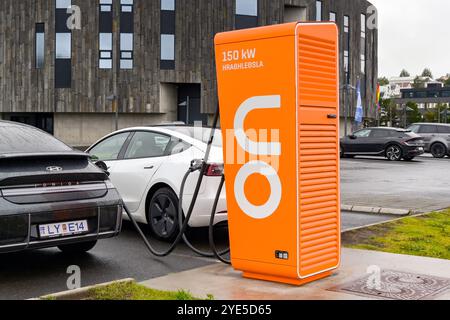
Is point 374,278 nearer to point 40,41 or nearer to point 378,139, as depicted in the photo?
point 378,139

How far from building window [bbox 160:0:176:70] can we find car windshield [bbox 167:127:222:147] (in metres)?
35.0

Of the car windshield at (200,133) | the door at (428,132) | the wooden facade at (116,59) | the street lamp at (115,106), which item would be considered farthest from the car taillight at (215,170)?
the wooden facade at (116,59)

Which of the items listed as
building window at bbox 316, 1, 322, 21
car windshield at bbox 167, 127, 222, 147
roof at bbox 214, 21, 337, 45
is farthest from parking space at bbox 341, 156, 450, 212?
building window at bbox 316, 1, 322, 21

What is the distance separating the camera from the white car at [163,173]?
7406 millimetres

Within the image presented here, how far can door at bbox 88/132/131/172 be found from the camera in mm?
8781

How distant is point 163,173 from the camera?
7.83m

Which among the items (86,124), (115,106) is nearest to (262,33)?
(115,106)

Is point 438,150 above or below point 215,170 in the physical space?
above

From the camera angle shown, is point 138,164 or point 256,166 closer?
point 256,166

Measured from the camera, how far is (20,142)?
6328mm

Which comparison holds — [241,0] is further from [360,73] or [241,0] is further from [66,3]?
[360,73]

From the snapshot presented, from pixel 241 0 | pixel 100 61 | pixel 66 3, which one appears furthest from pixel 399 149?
pixel 66 3

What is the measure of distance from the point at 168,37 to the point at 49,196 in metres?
37.8

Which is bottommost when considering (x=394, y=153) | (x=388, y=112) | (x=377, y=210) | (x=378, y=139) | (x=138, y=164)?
(x=377, y=210)
